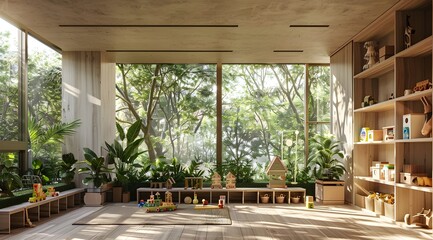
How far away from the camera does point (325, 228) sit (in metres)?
5.83

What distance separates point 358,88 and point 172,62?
3896 millimetres

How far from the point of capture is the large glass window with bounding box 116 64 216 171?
10578 mm

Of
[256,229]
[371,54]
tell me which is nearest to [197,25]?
[371,54]

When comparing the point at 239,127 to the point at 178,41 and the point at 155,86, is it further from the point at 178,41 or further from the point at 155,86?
the point at 178,41

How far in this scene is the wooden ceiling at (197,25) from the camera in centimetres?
602

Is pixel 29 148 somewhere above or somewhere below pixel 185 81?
below

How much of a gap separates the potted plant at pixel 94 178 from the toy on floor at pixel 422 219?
488 centimetres

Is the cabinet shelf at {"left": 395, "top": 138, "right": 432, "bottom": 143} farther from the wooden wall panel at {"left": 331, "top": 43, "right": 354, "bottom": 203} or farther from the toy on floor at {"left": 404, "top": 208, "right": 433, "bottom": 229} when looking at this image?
the wooden wall panel at {"left": 331, "top": 43, "right": 354, "bottom": 203}

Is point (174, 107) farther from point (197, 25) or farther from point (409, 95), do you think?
point (409, 95)

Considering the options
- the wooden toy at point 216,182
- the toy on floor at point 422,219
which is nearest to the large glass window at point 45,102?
the wooden toy at point 216,182

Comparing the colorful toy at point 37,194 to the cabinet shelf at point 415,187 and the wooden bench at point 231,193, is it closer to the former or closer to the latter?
the wooden bench at point 231,193

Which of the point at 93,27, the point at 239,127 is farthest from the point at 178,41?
the point at 239,127

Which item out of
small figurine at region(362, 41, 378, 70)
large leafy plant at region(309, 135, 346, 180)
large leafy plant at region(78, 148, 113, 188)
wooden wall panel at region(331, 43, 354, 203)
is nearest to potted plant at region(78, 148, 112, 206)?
large leafy plant at region(78, 148, 113, 188)

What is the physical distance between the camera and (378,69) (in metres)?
7.04
